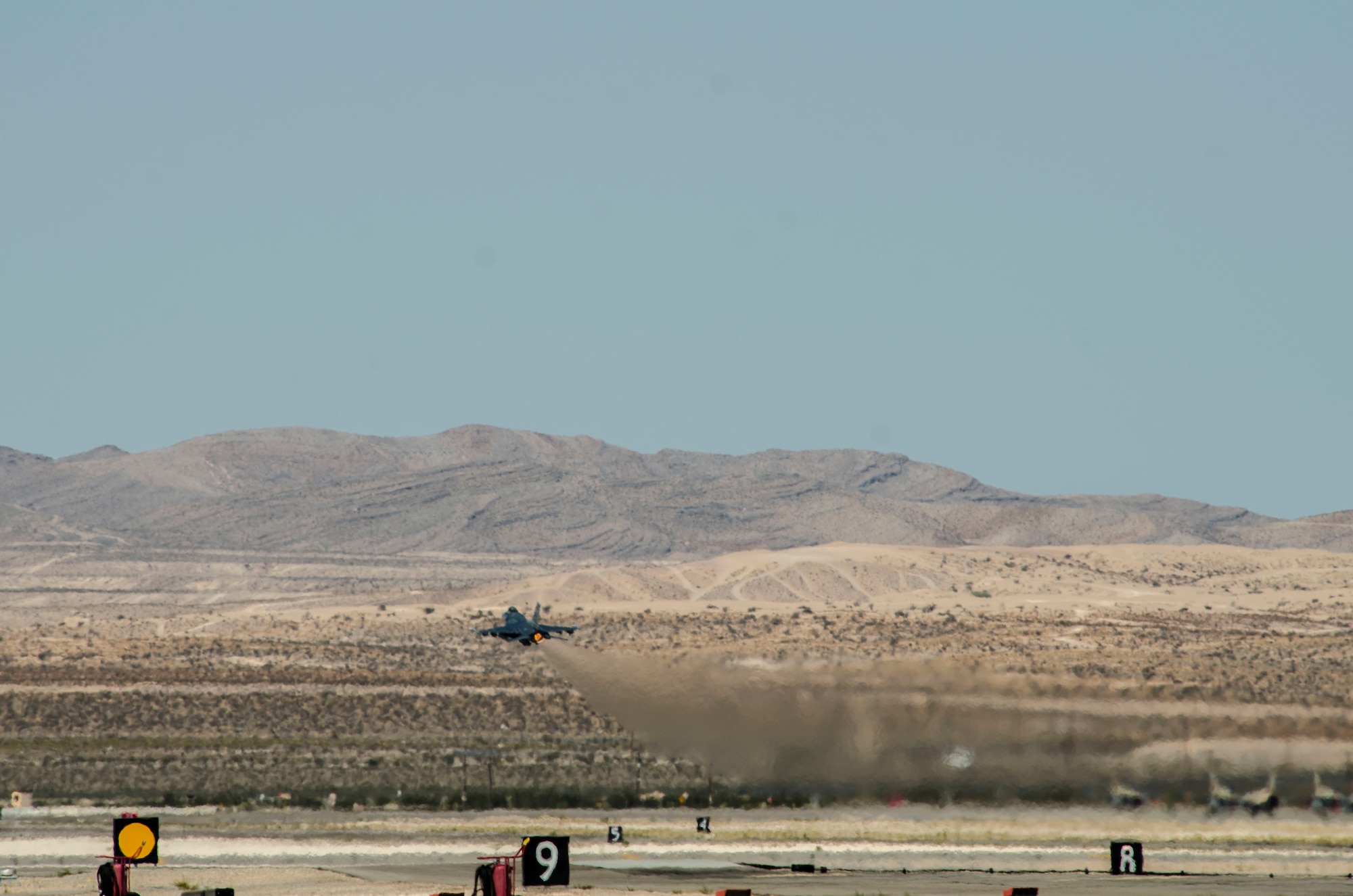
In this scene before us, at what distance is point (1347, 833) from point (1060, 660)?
4208 cm

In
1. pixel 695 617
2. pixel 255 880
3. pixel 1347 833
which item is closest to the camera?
A: pixel 255 880

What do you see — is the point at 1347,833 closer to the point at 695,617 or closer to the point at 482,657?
the point at 482,657

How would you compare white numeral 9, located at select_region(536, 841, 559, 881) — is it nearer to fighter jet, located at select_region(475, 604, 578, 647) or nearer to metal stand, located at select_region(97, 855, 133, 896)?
metal stand, located at select_region(97, 855, 133, 896)

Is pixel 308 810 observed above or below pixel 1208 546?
below

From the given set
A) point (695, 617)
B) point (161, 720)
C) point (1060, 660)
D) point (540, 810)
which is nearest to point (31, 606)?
point (695, 617)

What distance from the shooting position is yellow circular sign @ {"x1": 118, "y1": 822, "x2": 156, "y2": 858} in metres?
25.2

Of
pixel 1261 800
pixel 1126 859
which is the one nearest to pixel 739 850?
pixel 1126 859

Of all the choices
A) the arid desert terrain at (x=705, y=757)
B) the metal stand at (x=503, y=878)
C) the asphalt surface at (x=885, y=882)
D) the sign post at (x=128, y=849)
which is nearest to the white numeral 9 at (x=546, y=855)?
the metal stand at (x=503, y=878)

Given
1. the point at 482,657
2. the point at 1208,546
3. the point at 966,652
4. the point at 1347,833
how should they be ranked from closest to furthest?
the point at 1347,833
the point at 966,652
the point at 482,657
the point at 1208,546

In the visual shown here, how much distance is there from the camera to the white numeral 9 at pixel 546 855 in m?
30.1

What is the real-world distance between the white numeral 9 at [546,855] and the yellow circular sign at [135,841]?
23.6 ft

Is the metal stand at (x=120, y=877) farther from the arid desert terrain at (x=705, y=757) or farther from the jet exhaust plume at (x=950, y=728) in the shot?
the jet exhaust plume at (x=950, y=728)

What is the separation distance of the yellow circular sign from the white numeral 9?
7189 mm

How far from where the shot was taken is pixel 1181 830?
47250 mm
